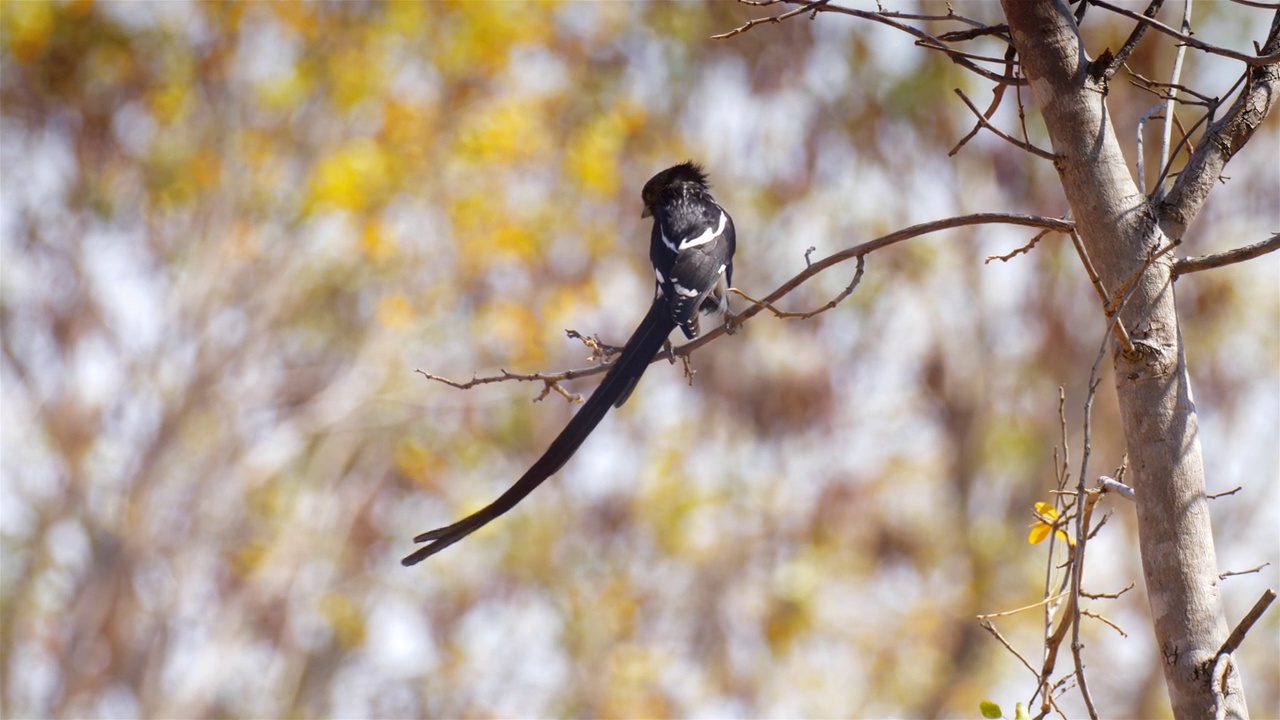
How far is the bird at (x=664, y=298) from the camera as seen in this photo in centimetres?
210

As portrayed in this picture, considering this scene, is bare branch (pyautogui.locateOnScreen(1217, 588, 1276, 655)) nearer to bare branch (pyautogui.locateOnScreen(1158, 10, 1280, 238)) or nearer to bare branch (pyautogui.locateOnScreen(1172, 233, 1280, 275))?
bare branch (pyautogui.locateOnScreen(1172, 233, 1280, 275))

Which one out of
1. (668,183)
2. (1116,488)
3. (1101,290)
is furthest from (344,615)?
(1101,290)

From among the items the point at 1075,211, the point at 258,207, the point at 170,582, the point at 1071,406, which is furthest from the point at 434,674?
the point at 1075,211

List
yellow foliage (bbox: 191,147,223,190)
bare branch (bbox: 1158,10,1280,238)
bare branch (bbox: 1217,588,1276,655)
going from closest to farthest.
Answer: bare branch (bbox: 1217,588,1276,655) < bare branch (bbox: 1158,10,1280,238) < yellow foliage (bbox: 191,147,223,190)

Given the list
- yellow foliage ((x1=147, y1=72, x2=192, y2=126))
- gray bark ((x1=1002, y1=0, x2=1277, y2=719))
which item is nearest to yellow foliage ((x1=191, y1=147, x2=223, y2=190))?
yellow foliage ((x1=147, y1=72, x2=192, y2=126))

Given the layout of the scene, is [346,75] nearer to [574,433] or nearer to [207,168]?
[207,168]

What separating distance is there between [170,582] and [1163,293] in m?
8.21

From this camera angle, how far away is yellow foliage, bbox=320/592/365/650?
12.5m

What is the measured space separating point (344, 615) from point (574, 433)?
11031mm

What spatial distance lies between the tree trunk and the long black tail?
3.22 ft

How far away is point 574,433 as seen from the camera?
2.34 meters

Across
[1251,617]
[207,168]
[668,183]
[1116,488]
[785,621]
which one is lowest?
[1251,617]

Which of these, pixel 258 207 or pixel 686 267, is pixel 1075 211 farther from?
pixel 258 207

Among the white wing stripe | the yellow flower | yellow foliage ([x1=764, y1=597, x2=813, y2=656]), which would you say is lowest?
the yellow flower
